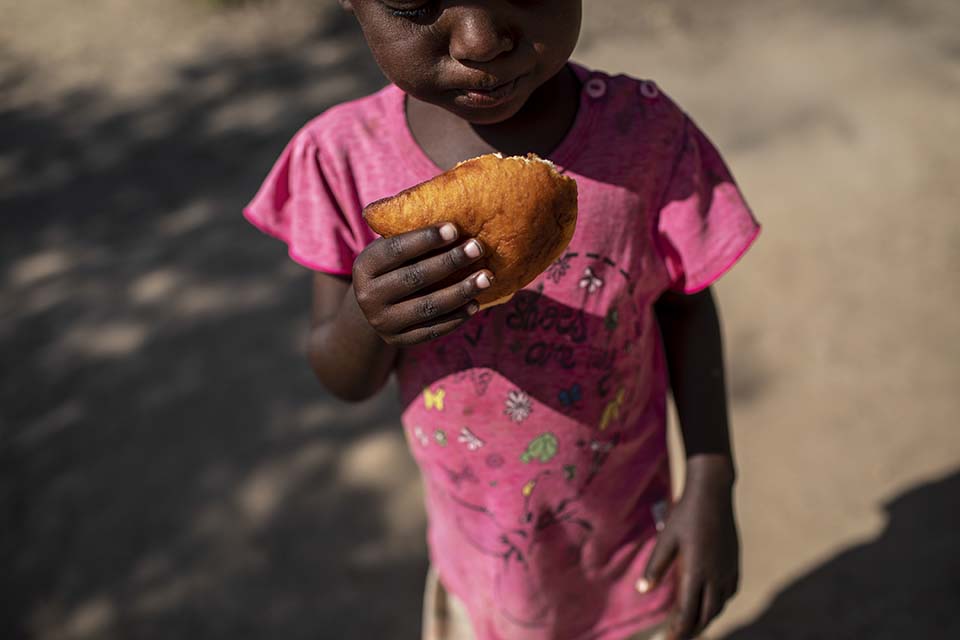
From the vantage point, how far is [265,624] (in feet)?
9.16

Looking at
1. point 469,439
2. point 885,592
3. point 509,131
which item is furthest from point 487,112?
point 885,592

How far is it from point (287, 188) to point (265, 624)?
5.62 ft

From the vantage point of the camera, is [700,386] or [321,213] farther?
[700,386]

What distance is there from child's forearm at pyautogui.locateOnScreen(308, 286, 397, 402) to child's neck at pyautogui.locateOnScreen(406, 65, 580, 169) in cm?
25

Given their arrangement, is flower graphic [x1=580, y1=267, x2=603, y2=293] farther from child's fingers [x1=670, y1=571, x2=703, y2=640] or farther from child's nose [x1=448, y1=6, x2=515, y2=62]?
child's fingers [x1=670, y1=571, x2=703, y2=640]

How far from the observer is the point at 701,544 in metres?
1.66

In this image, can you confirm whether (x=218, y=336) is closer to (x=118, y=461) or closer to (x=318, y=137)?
(x=118, y=461)

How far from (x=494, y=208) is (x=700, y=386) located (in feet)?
2.31

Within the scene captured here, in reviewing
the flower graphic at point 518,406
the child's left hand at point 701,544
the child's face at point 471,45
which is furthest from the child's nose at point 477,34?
the child's left hand at point 701,544

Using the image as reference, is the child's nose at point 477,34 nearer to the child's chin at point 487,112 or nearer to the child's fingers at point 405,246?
the child's chin at point 487,112

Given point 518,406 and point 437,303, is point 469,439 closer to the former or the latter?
point 518,406

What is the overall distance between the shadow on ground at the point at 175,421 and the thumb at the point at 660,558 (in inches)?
49.4

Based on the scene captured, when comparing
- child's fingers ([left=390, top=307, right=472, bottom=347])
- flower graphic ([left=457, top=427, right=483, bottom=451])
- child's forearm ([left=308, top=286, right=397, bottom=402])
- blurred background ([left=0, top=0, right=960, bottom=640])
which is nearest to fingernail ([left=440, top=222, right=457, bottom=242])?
child's fingers ([left=390, top=307, right=472, bottom=347])

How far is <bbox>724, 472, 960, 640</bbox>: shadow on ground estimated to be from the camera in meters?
2.64
